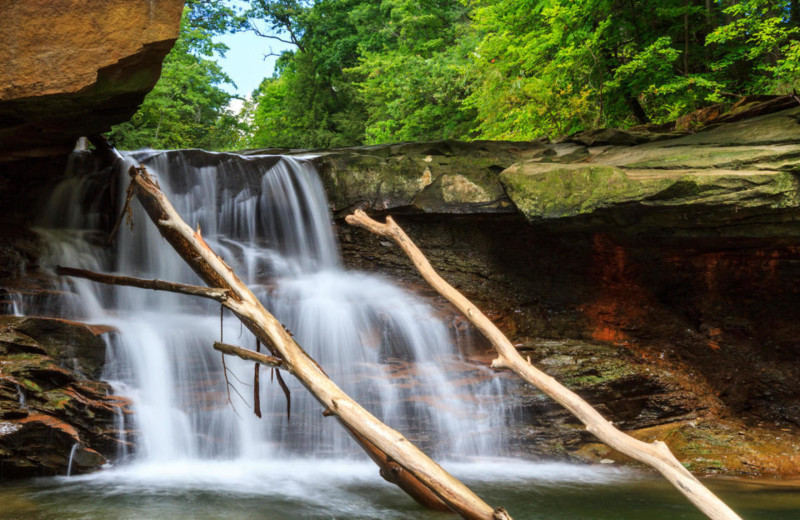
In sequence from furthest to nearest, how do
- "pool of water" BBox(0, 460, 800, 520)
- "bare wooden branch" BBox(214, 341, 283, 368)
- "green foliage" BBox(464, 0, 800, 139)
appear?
"green foliage" BBox(464, 0, 800, 139) < "pool of water" BBox(0, 460, 800, 520) < "bare wooden branch" BBox(214, 341, 283, 368)

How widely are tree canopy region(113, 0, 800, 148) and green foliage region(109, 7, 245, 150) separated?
0.07 meters

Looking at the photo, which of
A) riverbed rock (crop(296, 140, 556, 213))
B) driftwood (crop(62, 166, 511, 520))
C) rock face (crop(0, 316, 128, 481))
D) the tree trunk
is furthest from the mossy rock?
rock face (crop(0, 316, 128, 481))

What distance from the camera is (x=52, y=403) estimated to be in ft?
16.9

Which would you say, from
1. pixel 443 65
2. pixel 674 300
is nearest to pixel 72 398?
pixel 674 300

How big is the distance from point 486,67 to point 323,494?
9.01 meters

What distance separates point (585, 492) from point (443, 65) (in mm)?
12036

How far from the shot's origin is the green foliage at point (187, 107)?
1716cm

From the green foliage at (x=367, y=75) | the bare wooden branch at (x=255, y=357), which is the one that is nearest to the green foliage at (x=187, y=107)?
the green foliage at (x=367, y=75)

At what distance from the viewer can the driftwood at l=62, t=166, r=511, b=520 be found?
3.37 meters

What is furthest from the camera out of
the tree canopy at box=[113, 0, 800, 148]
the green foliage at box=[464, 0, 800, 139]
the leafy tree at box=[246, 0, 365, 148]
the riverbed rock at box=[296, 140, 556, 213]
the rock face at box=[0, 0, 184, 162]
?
the leafy tree at box=[246, 0, 365, 148]

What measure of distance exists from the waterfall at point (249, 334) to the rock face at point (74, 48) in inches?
92.6

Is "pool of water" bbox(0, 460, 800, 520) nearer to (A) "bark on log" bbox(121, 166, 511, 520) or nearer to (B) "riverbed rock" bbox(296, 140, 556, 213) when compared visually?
(A) "bark on log" bbox(121, 166, 511, 520)

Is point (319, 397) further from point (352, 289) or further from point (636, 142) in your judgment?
point (636, 142)

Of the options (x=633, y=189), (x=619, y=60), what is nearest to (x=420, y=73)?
(x=619, y=60)
